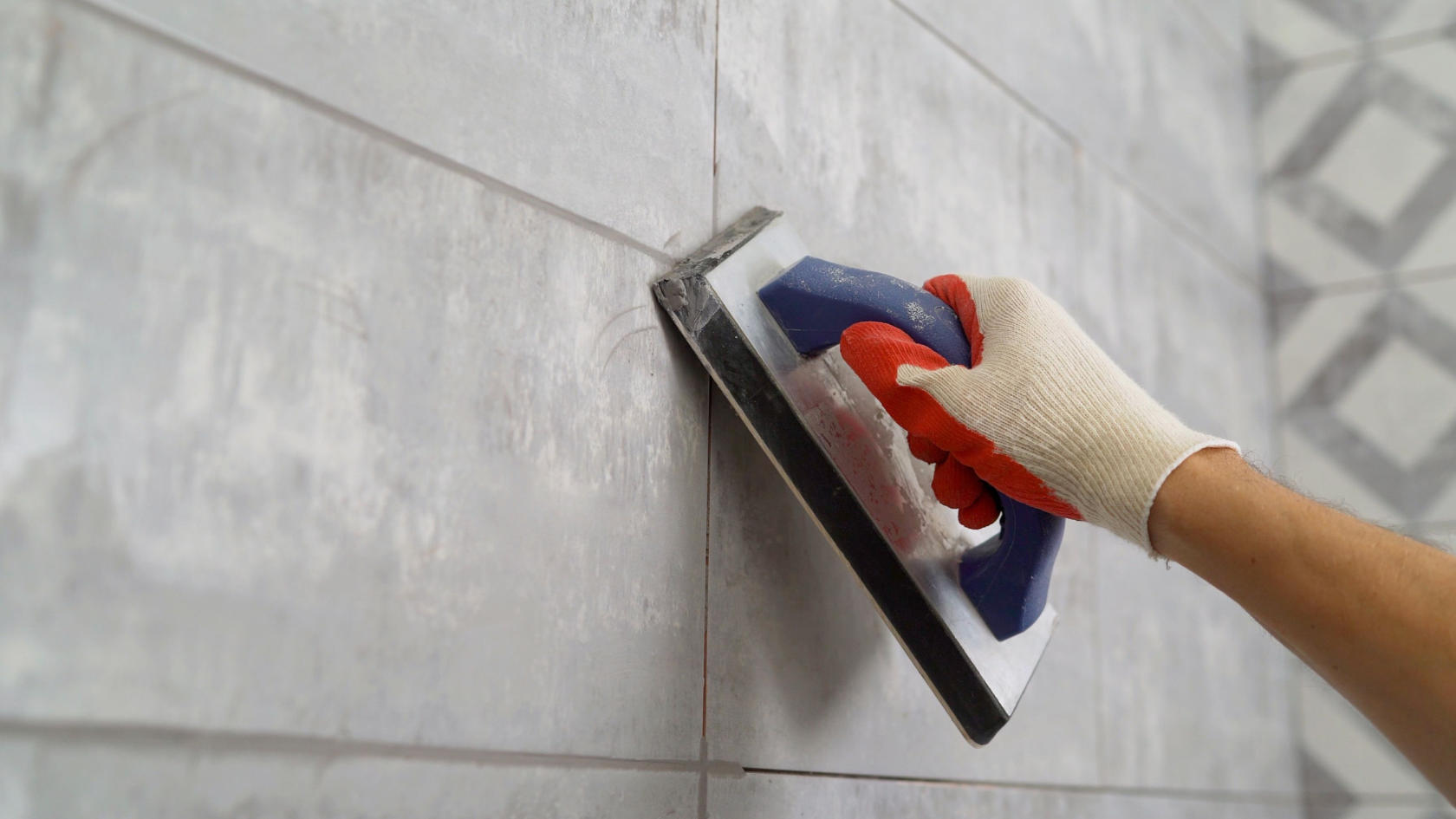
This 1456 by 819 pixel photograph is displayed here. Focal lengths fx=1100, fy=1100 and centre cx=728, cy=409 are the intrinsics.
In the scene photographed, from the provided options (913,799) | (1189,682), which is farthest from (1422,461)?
(913,799)

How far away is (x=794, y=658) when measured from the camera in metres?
0.74

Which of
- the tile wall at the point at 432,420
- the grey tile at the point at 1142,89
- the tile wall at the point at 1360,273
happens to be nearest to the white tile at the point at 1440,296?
the tile wall at the point at 1360,273

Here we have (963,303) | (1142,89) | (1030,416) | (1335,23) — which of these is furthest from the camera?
(1335,23)

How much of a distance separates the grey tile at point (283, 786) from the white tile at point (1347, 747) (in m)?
1.36

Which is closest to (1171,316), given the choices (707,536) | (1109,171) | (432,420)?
(1109,171)

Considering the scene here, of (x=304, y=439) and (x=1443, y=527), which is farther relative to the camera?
(x=1443, y=527)

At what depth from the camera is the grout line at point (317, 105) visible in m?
0.46

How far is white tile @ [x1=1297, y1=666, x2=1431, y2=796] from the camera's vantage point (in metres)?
1.54

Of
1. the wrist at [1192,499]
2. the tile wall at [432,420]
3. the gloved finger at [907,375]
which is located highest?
the tile wall at [432,420]

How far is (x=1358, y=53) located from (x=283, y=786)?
1.91 m

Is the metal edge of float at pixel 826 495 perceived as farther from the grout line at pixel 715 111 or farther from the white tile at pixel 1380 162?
the white tile at pixel 1380 162

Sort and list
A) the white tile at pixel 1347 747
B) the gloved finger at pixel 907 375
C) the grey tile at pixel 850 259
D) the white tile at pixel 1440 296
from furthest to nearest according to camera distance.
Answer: the white tile at pixel 1440 296, the white tile at pixel 1347 747, the grey tile at pixel 850 259, the gloved finger at pixel 907 375

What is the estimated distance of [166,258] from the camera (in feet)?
1.50

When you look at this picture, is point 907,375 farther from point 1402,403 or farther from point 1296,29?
point 1296,29
